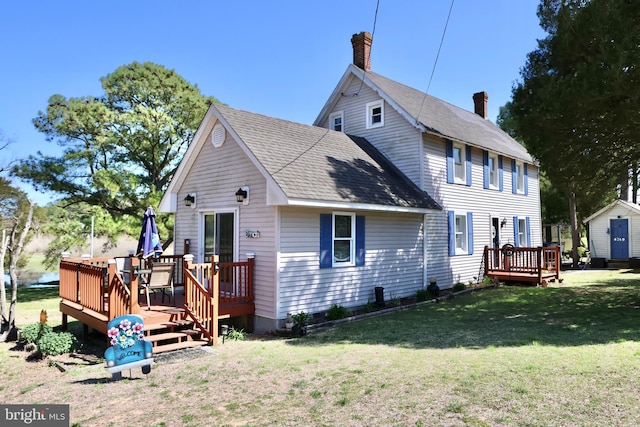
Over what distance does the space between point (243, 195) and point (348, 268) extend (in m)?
3.29

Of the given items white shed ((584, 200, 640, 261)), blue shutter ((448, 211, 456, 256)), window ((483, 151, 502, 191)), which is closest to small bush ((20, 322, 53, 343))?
blue shutter ((448, 211, 456, 256))

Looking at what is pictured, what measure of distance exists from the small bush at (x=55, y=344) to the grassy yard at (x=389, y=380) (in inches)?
18.3

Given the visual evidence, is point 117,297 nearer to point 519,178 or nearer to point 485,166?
point 485,166

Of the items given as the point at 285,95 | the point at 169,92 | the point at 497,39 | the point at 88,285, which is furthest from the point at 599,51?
the point at 169,92

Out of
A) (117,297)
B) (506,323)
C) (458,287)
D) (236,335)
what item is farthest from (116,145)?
(506,323)

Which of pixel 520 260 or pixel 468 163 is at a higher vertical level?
pixel 468 163

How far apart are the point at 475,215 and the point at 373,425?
1337 centimetres

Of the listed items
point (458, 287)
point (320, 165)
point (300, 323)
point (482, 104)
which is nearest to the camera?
point (300, 323)

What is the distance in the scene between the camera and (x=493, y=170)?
1786 centimetres

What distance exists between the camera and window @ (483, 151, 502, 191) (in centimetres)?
1712

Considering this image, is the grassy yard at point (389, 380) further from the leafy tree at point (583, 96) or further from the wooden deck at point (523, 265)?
the wooden deck at point (523, 265)

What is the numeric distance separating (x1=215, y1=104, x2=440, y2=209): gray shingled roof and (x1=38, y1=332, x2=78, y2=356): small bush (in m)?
5.42

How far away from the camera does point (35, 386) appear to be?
667 cm

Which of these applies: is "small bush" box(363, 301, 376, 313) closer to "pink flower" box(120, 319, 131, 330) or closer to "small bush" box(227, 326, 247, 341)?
"small bush" box(227, 326, 247, 341)
